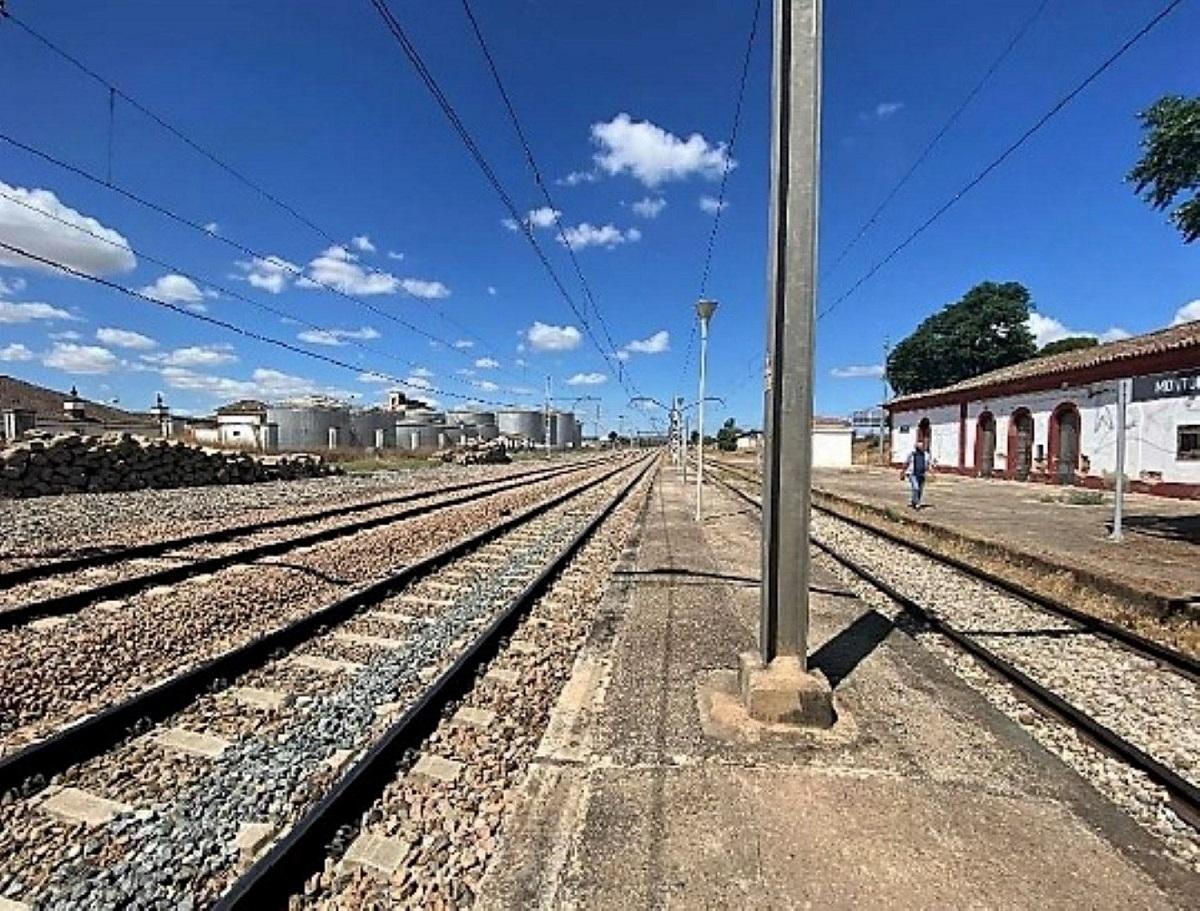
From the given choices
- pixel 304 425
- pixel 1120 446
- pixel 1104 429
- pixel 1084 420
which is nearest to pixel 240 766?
pixel 1120 446

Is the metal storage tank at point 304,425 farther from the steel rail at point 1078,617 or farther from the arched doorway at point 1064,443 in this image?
the steel rail at point 1078,617

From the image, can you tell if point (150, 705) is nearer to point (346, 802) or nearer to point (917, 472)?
point (346, 802)

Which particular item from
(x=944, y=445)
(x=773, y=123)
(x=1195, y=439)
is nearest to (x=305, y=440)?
(x=944, y=445)

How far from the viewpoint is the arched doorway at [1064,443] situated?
94.8 ft

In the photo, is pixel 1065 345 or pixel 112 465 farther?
pixel 1065 345

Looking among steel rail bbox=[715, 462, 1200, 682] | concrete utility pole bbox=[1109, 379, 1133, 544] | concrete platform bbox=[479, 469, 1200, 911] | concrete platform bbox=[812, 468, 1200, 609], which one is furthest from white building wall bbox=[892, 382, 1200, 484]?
concrete platform bbox=[479, 469, 1200, 911]

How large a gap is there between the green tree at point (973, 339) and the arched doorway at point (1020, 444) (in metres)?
41.5

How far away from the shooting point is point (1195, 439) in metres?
22.9

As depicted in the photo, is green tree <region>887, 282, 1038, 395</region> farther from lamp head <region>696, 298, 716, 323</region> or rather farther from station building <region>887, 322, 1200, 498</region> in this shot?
lamp head <region>696, 298, 716, 323</region>

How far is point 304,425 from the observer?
250 ft

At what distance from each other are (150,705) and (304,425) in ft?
255

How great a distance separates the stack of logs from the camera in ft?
61.8

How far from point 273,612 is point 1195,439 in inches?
1089

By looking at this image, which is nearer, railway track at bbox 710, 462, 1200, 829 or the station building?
railway track at bbox 710, 462, 1200, 829
